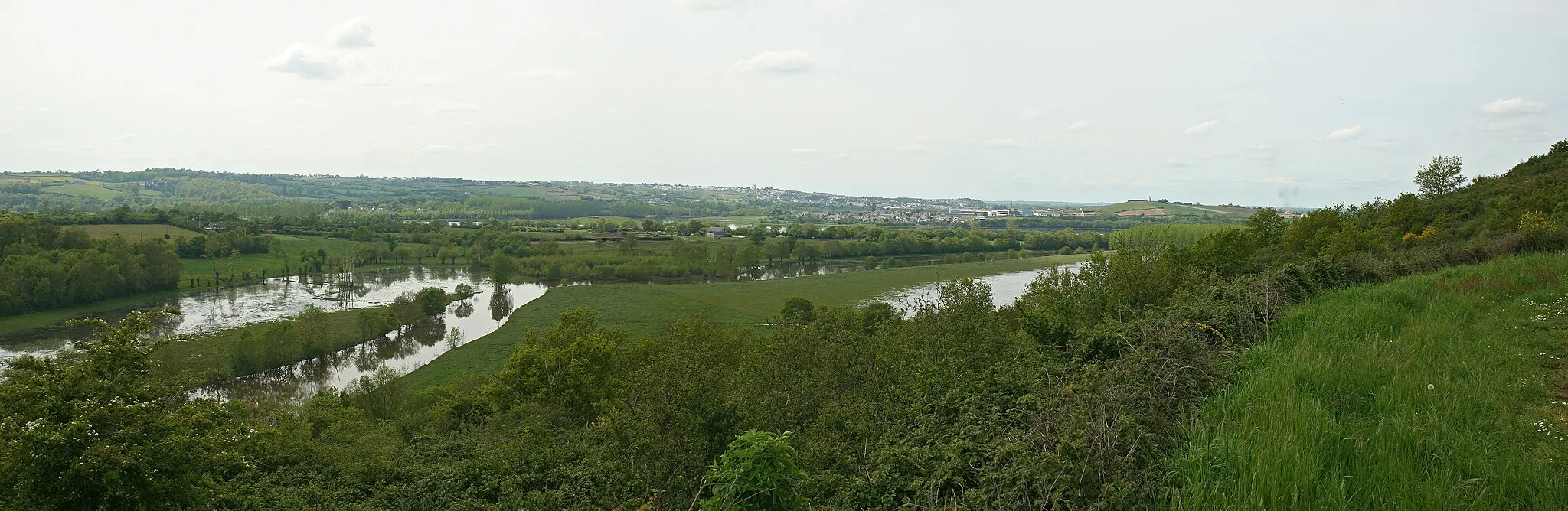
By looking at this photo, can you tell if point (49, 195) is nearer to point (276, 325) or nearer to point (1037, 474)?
point (276, 325)

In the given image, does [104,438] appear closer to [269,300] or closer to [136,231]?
[269,300]

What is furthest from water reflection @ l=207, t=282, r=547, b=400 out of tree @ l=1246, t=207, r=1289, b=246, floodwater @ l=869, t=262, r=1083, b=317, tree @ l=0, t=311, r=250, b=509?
tree @ l=1246, t=207, r=1289, b=246

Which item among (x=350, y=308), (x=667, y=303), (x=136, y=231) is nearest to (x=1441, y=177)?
(x=667, y=303)

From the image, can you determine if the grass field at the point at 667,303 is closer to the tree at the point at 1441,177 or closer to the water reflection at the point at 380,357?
the water reflection at the point at 380,357

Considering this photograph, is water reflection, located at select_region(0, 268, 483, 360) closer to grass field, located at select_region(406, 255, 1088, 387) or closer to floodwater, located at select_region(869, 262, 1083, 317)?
grass field, located at select_region(406, 255, 1088, 387)

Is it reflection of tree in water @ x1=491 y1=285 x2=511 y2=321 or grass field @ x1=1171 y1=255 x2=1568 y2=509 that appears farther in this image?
reflection of tree in water @ x1=491 y1=285 x2=511 y2=321

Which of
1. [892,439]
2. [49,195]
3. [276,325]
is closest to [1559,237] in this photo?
[892,439]

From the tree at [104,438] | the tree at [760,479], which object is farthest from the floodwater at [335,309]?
the tree at [760,479]
